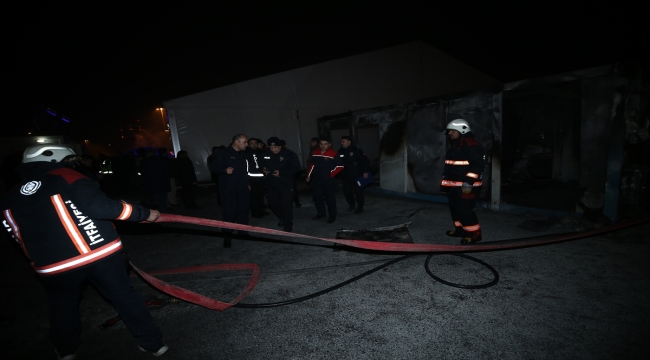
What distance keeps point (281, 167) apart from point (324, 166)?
A: 108 centimetres

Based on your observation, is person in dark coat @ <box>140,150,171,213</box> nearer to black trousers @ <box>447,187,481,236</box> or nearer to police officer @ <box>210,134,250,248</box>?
police officer @ <box>210,134,250,248</box>

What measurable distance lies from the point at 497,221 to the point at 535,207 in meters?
0.93

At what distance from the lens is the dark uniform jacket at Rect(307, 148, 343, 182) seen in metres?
6.19

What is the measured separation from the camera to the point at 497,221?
565 cm

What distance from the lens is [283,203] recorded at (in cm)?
562

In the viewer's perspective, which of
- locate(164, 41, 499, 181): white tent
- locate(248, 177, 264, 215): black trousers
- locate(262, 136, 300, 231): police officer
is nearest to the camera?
locate(262, 136, 300, 231): police officer

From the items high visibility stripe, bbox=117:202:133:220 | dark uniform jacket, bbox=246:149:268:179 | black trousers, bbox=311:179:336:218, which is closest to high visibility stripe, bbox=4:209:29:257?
high visibility stripe, bbox=117:202:133:220

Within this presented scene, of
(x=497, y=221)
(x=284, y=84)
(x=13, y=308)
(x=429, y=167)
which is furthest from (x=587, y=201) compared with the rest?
(x=284, y=84)

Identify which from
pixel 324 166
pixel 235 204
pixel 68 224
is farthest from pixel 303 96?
pixel 68 224

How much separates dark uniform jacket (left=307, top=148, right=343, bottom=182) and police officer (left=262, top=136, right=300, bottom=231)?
0.65 metres

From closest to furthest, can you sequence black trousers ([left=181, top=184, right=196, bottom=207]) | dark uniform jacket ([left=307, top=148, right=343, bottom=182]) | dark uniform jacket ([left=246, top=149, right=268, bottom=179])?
dark uniform jacket ([left=307, top=148, right=343, bottom=182]) < dark uniform jacket ([left=246, top=149, right=268, bottom=179]) < black trousers ([left=181, top=184, right=196, bottom=207])

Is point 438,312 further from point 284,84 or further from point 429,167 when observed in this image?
point 284,84

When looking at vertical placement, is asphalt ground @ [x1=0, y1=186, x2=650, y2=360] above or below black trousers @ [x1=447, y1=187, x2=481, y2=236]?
below

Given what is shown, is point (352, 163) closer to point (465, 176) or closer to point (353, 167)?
point (353, 167)
